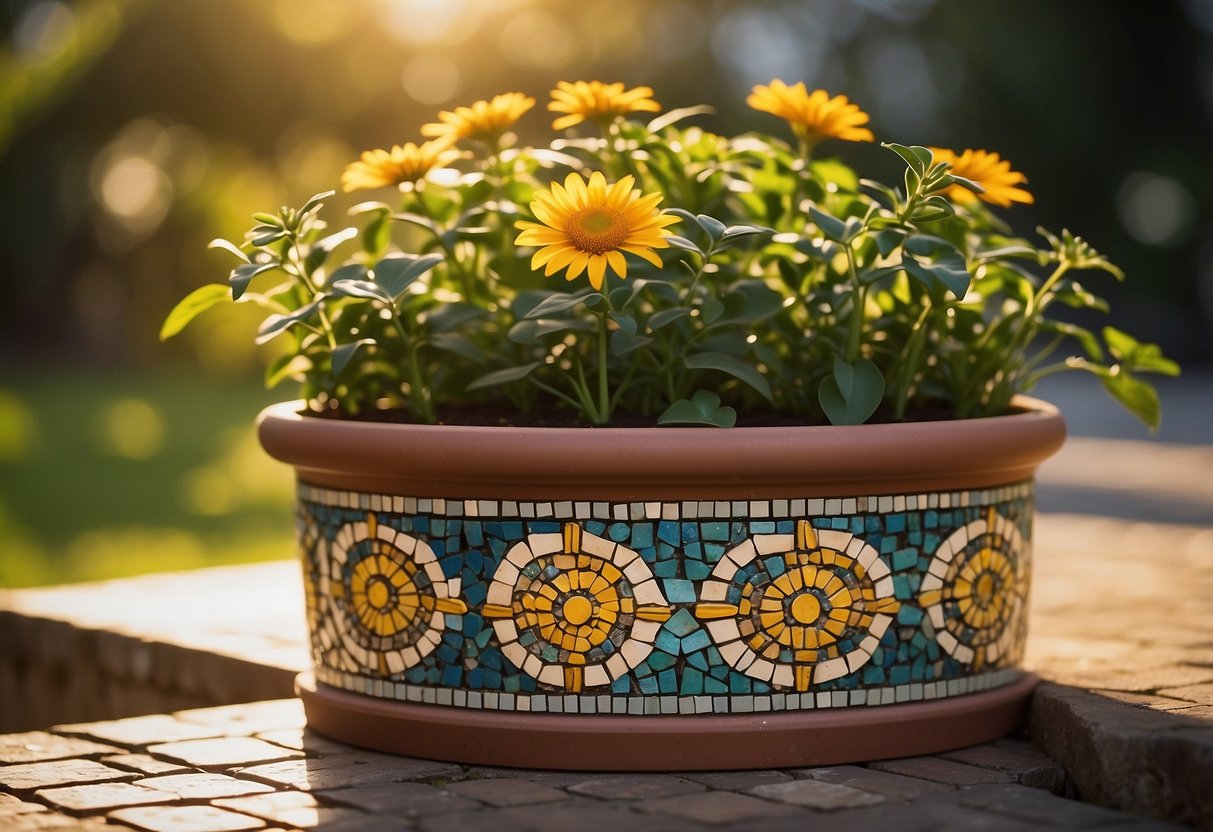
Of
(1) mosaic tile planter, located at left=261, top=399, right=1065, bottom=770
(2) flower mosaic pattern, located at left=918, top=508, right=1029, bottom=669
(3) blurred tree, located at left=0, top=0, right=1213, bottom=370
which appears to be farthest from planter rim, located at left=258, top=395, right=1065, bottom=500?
(3) blurred tree, located at left=0, top=0, right=1213, bottom=370

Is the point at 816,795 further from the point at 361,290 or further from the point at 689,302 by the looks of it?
the point at 361,290

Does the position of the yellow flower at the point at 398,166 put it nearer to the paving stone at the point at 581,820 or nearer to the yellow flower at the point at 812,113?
the yellow flower at the point at 812,113

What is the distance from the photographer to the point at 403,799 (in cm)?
238

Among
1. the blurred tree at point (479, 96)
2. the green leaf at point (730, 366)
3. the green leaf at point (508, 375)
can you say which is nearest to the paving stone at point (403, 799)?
the green leaf at point (508, 375)

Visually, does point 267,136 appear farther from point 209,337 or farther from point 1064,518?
point 1064,518

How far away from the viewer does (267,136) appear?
1745 cm

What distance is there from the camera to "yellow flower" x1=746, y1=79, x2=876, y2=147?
2838 millimetres

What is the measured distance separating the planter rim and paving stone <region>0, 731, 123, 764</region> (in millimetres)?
729

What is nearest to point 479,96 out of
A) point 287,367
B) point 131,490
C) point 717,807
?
point 131,490

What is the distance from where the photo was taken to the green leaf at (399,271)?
2.70 m

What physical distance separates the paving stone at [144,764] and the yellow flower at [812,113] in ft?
5.33

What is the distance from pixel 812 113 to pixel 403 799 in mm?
1477

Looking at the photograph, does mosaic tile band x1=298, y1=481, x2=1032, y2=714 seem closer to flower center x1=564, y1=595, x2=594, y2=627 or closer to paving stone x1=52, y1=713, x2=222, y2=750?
flower center x1=564, y1=595, x2=594, y2=627

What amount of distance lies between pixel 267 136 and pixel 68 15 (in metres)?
2.61
